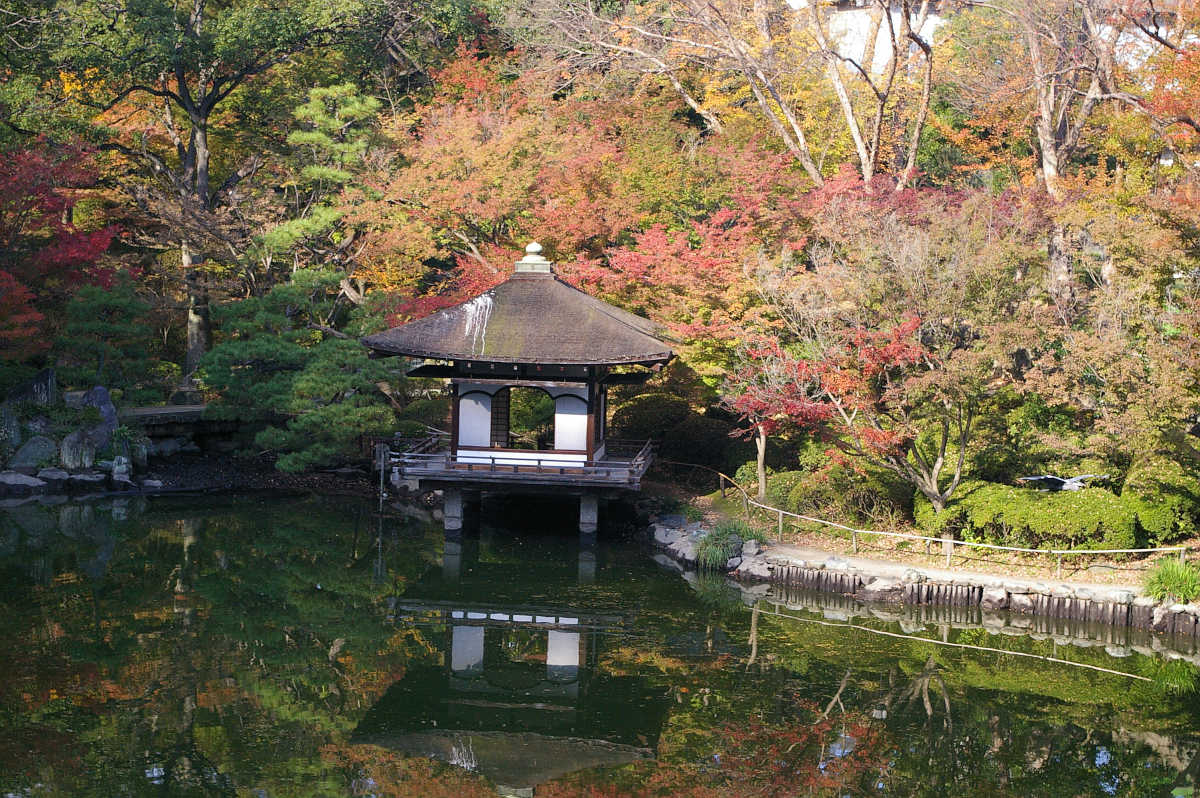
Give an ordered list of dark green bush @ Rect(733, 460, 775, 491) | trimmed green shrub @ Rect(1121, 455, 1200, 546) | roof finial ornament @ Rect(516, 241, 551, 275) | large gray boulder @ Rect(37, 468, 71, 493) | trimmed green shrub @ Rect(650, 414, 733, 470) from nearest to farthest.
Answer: trimmed green shrub @ Rect(1121, 455, 1200, 546)
roof finial ornament @ Rect(516, 241, 551, 275)
dark green bush @ Rect(733, 460, 775, 491)
large gray boulder @ Rect(37, 468, 71, 493)
trimmed green shrub @ Rect(650, 414, 733, 470)

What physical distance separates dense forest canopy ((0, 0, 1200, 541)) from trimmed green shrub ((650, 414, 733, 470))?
82 millimetres

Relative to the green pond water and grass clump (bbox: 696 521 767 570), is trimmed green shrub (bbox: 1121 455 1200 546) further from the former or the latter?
grass clump (bbox: 696 521 767 570)

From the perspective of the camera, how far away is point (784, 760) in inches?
452

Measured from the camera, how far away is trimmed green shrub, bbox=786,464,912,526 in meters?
19.9

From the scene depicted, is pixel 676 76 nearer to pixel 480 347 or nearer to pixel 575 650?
pixel 480 347

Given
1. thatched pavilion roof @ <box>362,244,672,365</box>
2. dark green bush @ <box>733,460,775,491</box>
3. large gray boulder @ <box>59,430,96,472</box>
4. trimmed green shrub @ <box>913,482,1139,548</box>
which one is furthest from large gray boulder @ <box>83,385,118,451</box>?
trimmed green shrub @ <box>913,482,1139,548</box>

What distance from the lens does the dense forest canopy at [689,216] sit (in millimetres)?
17828

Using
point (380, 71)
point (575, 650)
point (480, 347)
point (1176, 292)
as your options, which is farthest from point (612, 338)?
point (380, 71)

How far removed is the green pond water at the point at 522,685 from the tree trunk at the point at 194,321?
11.1 m

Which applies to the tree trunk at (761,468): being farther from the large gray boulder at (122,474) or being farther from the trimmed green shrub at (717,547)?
the large gray boulder at (122,474)

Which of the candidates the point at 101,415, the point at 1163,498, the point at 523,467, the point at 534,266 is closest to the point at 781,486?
the point at 523,467

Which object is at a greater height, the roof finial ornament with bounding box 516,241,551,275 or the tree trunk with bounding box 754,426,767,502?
the roof finial ornament with bounding box 516,241,551,275

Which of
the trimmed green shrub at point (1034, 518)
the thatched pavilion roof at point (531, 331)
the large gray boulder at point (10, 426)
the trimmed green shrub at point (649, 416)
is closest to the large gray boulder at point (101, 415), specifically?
the large gray boulder at point (10, 426)

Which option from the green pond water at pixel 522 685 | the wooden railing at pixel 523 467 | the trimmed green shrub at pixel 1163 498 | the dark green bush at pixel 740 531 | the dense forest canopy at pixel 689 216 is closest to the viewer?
the green pond water at pixel 522 685
